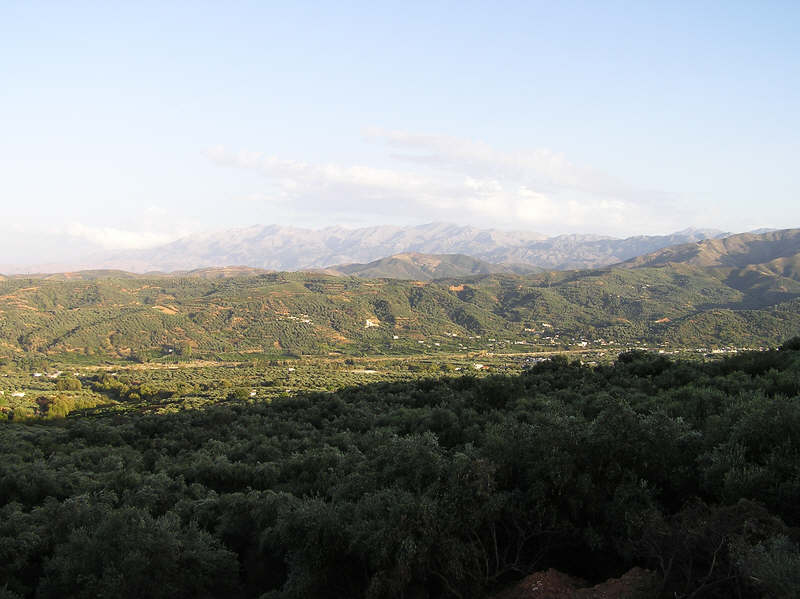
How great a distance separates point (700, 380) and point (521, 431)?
2271 centimetres

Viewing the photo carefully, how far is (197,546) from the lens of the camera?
14.6 meters

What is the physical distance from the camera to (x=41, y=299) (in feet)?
626

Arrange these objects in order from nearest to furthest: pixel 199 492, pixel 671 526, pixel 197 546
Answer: pixel 671 526
pixel 197 546
pixel 199 492

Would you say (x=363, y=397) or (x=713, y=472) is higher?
(x=713, y=472)

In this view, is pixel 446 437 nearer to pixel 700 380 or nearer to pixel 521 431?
pixel 521 431

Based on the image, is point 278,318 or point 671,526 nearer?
point 671,526

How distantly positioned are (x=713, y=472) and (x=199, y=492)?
20269 mm

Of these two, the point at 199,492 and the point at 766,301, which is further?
the point at 766,301

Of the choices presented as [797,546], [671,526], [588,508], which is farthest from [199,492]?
[797,546]

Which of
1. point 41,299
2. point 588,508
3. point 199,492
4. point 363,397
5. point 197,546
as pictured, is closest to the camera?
point 588,508

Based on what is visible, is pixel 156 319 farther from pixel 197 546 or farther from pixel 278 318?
pixel 197 546

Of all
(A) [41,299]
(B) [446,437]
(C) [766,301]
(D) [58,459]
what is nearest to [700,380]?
(B) [446,437]

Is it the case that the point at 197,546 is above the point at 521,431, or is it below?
below

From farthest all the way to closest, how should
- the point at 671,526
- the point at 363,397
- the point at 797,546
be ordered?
1. the point at 363,397
2. the point at 671,526
3. the point at 797,546
